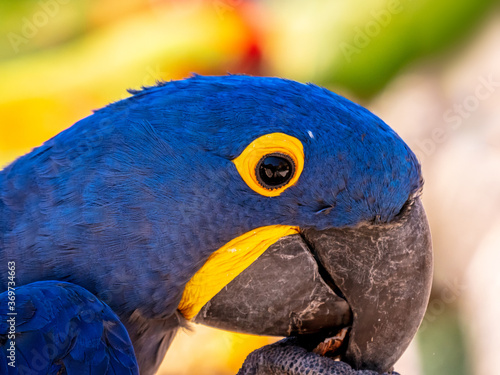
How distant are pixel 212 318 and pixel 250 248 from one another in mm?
234

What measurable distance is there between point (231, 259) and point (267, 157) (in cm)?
28

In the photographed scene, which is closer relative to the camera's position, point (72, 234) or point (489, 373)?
point (72, 234)

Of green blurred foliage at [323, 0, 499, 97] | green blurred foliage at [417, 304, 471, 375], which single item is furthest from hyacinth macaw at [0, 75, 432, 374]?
green blurred foliage at [323, 0, 499, 97]

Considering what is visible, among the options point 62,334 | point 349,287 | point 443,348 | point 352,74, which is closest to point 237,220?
point 349,287

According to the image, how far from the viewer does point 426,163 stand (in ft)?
12.4

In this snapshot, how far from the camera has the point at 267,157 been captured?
1505mm

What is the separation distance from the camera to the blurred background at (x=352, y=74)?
11.8 feet

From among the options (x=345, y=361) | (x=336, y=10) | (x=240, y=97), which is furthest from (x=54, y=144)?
(x=336, y=10)

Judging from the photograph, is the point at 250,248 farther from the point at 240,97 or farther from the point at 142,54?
the point at 142,54

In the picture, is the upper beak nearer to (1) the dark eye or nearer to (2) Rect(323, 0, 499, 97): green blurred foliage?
(1) the dark eye

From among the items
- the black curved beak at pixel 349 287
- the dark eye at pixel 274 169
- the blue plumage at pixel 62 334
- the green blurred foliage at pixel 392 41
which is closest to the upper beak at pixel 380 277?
the black curved beak at pixel 349 287

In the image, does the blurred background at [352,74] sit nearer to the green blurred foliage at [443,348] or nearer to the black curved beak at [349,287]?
the green blurred foliage at [443,348]

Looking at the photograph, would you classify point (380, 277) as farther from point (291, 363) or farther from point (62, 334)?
point (62, 334)

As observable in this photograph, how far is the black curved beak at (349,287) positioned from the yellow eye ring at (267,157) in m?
0.17
